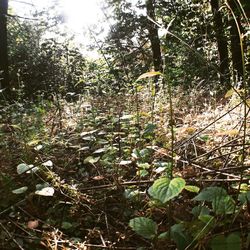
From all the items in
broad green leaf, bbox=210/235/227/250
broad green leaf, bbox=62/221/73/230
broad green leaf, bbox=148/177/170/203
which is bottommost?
broad green leaf, bbox=62/221/73/230

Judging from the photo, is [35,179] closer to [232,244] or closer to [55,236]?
[55,236]

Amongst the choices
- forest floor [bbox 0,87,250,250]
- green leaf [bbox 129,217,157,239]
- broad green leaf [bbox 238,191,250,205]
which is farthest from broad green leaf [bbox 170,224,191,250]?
broad green leaf [bbox 238,191,250,205]

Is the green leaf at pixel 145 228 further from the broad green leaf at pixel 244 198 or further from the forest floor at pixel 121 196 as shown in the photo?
the broad green leaf at pixel 244 198

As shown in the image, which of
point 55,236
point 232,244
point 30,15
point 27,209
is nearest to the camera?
point 232,244

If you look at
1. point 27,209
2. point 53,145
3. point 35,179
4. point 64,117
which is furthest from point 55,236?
point 64,117

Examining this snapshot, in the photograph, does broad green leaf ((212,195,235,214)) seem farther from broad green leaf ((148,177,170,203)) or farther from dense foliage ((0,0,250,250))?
broad green leaf ((148,177,170,203))

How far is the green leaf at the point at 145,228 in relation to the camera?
176 centimetres

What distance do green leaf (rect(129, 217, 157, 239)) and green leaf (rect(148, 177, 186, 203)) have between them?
0.91ft

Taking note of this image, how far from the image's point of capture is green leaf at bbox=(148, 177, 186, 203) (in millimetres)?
1525

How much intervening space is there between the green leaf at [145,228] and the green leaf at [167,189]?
278 millimetres

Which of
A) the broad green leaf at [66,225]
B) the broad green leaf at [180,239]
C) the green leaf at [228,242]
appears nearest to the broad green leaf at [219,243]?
the green leaf at [228,242]

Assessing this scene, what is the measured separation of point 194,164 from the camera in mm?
2457

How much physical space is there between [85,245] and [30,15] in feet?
49.9

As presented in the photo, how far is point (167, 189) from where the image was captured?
1564 millimetres
